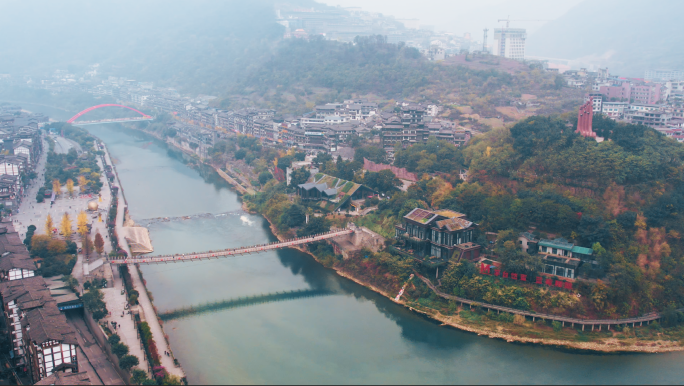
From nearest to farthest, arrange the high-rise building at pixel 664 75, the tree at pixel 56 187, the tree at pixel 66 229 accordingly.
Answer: the tree at pixel 66 229, the tree at pixel 56 187, the high-rise building at pixel 664 75

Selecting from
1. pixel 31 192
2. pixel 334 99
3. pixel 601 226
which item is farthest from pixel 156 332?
pixel 334 99

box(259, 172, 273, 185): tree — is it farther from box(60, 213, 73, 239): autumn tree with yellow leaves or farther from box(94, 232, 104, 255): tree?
box(94, 232, 104, 255): tree

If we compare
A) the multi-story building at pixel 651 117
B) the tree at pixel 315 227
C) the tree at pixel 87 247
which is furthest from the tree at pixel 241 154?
the multi-story building at pixel 651 117

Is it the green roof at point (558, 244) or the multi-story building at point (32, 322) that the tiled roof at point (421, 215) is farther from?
the multi-story building at point (32, 322)

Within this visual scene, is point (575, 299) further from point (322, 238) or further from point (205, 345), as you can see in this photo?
point (205, 345)

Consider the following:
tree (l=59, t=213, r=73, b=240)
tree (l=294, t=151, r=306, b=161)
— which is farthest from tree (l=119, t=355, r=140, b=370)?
tree (l=294, t=151, r=306, b=161)

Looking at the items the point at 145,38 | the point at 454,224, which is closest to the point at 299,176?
the point at 454,224
